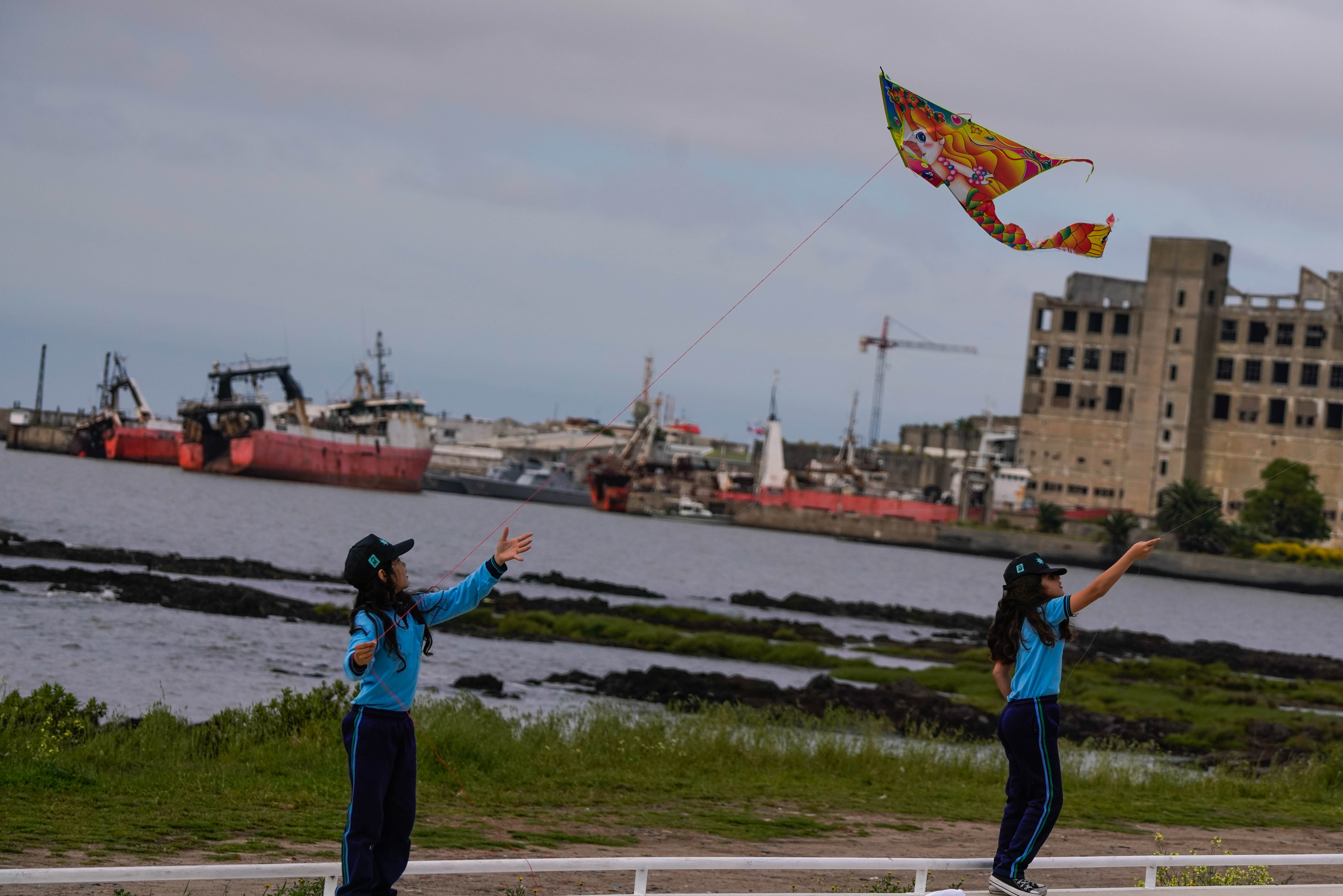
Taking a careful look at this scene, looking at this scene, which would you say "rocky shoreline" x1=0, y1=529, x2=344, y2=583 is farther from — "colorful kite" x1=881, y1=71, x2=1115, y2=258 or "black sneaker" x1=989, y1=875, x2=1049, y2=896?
"black sneaker" x1=989, y1=875, x2=1049, y2=896

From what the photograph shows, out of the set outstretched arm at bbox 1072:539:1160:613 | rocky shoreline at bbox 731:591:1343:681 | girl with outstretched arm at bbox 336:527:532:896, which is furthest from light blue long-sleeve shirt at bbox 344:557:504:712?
rocky shoreline at bbox 731:591:1343:681

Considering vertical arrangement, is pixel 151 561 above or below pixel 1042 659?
below

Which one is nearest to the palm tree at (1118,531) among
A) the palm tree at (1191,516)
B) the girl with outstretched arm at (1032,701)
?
the palm tree at (1191,516)

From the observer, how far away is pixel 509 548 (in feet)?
20.9

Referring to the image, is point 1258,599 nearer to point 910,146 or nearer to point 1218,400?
point 1218,400

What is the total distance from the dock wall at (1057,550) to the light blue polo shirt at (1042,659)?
88.3m

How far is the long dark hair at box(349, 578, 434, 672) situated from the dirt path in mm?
1046

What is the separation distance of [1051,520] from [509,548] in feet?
332

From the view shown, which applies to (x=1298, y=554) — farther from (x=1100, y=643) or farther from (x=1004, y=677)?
(x=1004, y=677)

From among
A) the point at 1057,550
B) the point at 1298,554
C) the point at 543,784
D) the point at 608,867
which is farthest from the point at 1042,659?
the point at 1298,554

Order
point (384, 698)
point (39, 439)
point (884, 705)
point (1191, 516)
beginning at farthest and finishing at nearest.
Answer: point (39, 439)
point (1191, 516)
point (884, 705)
point (384, 698)

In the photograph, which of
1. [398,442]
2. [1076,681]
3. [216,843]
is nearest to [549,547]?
[398,442]

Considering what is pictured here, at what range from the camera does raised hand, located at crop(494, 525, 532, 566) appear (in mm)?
6285

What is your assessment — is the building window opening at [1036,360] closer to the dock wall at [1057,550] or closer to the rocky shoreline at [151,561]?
the dock wall at [1057,550]
